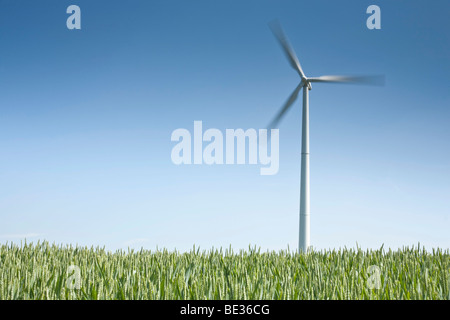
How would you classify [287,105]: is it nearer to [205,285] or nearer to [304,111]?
[304,111]

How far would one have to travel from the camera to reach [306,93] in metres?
19.3

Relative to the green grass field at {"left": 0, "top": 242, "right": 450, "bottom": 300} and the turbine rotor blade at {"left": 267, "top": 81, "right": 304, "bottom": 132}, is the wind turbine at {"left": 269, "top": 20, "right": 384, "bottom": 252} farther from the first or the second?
the green grass field at {"left": 0, "top": 242, "right": 450, "bottom": 300}

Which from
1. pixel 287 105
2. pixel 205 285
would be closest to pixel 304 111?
pixel 287 105

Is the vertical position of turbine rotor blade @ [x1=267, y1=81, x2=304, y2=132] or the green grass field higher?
turbine rotor blade @ [x1=267, y1=81, x2=304, y2=132]

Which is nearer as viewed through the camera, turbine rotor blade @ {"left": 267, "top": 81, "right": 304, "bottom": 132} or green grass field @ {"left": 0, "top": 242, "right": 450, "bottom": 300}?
green grass field @ {"left": 0, "top": 242, "right": 450, "bottom": 300}

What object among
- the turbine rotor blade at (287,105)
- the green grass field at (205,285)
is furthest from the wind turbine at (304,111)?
the green grass field at (205,285)

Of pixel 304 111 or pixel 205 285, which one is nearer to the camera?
pixel 205 285

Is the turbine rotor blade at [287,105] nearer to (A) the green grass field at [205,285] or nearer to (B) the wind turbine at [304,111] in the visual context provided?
(B) the wind turbine at [304,111]

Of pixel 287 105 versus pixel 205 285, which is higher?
pixel 287 105

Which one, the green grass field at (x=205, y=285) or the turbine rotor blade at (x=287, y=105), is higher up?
the turbine rotor blade at (x=287, y=105)

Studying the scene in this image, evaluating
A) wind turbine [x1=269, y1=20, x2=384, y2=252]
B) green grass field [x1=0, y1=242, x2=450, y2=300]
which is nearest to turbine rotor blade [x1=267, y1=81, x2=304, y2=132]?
wind turbine [x1=269, y1=20, x2=384, y2=252]
